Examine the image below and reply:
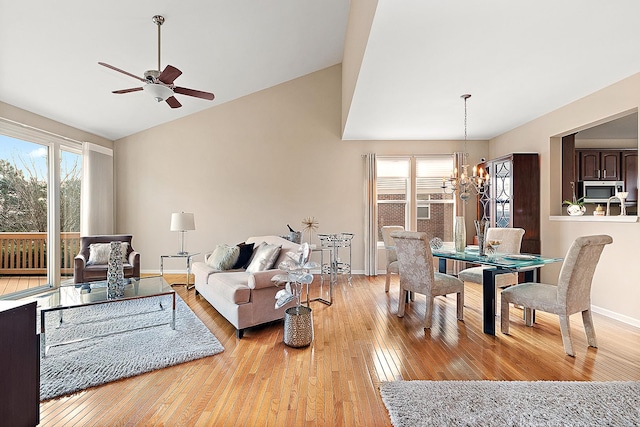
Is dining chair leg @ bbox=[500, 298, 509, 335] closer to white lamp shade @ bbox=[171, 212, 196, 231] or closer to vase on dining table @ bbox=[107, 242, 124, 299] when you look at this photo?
vase on dining table @ bbox=[107, 242, 124, 299]

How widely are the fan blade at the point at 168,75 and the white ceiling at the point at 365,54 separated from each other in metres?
0.77

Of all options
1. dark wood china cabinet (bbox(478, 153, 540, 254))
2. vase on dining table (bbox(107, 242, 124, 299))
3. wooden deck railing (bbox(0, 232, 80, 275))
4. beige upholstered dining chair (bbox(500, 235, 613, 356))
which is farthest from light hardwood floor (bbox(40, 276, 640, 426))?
wooden deck railing (bbox(0, 232, 80, 275))

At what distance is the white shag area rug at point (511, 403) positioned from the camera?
1.81m

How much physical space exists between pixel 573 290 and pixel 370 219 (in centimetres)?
360

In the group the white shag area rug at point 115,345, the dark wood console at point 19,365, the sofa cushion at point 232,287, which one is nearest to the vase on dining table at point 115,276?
the white shag area rug at point 115,345

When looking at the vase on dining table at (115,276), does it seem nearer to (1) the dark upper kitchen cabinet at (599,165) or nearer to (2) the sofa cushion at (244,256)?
(2) the sofa cushion at (244,256)

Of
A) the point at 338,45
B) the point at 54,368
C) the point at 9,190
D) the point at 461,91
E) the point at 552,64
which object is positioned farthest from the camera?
the point at 338,45

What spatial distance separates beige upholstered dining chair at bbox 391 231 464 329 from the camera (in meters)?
3.23

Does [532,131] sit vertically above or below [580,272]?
above

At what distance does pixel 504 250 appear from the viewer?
4125mm

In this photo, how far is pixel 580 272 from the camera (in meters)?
2.66

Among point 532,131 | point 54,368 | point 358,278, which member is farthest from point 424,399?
point 532,131

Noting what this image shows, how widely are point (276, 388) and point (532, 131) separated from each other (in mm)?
5167

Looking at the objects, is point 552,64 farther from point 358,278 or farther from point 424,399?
point 358,278
